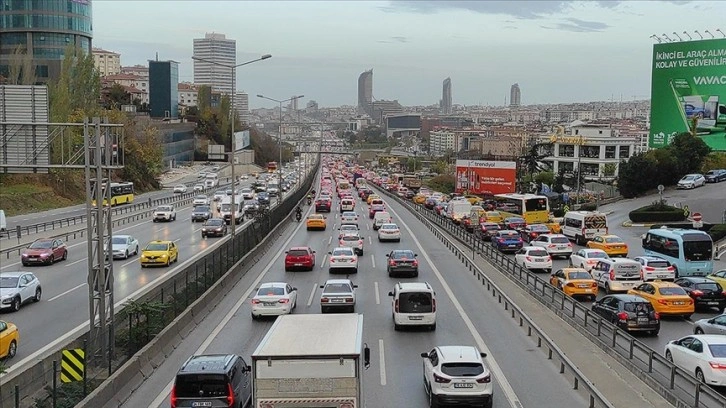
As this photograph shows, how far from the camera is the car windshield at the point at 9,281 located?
2830 cm

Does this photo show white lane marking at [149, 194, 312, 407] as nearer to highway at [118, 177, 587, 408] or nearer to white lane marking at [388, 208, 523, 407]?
highway at [118, 177, 587, 408]

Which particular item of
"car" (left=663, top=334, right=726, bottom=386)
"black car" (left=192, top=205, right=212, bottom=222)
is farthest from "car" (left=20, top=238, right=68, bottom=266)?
"car" (left=663, top=334, right=726, bottom=386)

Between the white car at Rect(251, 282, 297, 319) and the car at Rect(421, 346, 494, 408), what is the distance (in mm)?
10456

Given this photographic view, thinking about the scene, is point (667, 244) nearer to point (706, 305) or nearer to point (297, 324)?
point (706, 305)

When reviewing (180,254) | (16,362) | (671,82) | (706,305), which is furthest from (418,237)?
(671,82)

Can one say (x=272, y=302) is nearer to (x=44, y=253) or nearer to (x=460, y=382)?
(x=460, y=382)

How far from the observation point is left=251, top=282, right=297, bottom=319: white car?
26.2 metres

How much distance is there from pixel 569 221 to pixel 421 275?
19124 millimetres

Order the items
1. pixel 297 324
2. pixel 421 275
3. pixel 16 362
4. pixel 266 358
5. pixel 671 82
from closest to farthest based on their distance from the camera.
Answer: pixel 266 358
pixel 297 324
pixel 16 362
pixel 421 275
pixel 671 82

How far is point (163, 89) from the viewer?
17562 centimetres

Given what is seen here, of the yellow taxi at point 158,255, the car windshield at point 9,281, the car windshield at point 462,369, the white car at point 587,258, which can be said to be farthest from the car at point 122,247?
the car windshield at point 462,369

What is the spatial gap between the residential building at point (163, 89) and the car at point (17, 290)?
146903mm

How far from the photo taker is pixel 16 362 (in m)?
20.5

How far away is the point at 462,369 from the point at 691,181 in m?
75.8
